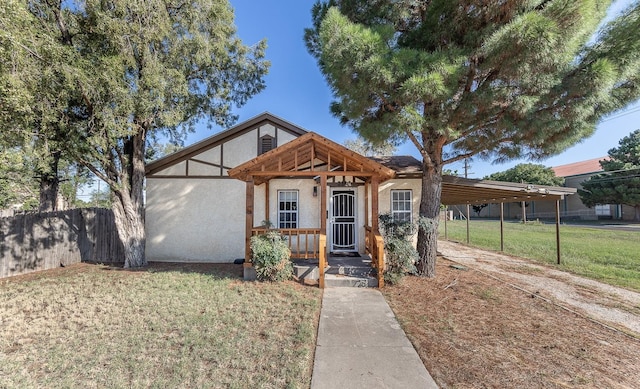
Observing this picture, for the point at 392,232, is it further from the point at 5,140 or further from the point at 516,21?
the point at 5,140

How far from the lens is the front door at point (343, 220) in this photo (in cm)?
891

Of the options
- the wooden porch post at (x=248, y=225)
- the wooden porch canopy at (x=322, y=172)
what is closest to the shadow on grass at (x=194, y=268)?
the wooden porch post at (x=248, y=225)

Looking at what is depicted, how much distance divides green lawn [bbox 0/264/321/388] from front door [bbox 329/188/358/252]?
2988mm

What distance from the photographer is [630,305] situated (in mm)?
5348

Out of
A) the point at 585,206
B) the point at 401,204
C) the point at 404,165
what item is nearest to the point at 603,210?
the point at 585,206

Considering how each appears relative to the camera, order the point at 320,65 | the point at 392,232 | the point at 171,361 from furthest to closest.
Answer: the point at 320,65 < the point at 392,232 < the point at 171,361

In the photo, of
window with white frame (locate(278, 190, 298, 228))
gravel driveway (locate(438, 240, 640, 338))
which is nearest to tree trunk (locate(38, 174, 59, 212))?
window with white frame (locate(278, 190, 298, 228))

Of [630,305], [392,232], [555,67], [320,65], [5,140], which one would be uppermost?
[320,65]

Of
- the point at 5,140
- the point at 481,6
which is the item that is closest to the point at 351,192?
the point at 481,6

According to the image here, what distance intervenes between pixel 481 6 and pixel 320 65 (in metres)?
3.87

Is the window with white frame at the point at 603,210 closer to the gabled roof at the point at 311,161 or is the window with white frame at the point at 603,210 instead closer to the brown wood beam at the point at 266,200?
the gabled roof at the point at 311,161

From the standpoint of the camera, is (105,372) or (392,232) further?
(392,232)

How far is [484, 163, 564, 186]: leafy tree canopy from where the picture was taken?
3291 cm

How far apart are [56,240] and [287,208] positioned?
759 cm
